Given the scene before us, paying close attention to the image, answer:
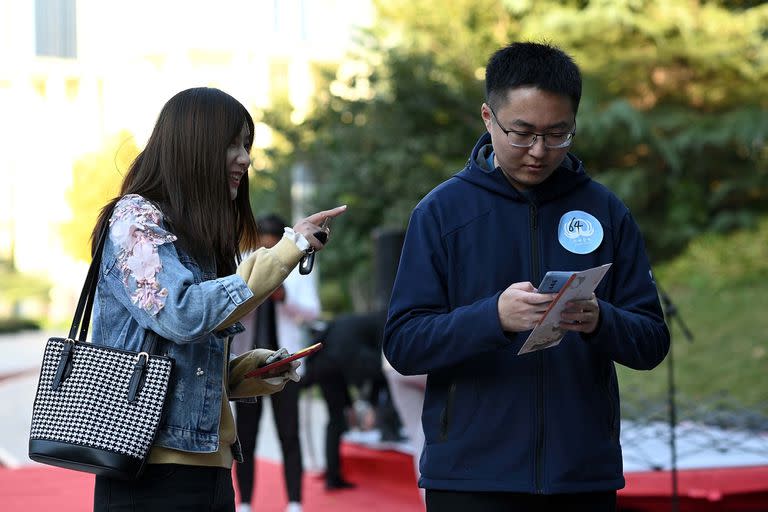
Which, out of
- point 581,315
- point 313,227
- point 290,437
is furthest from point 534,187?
point 290,437

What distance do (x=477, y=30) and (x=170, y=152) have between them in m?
13.3

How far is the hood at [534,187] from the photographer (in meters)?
2.58

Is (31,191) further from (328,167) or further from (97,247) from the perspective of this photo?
(97,247)

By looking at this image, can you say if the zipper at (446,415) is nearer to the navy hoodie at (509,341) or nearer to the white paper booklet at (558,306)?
the navy hoodie at (509,341)

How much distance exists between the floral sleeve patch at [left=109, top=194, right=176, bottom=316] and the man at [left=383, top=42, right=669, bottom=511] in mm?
555

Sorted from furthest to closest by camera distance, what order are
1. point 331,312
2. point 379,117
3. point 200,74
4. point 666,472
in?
point 200,74 < point 331,312 < point 379,117 < point 666,472

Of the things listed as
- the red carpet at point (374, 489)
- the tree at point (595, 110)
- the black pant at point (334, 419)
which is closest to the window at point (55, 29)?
the tree at point (595, 110)

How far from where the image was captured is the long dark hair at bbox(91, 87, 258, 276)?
2527mm

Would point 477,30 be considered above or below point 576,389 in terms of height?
above

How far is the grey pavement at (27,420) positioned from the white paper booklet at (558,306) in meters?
6.81

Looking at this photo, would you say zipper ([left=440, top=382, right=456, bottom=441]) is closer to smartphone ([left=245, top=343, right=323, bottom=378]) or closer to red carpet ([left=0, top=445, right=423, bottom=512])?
smartphone ([left=245, top=343, right=323, bottom=378])

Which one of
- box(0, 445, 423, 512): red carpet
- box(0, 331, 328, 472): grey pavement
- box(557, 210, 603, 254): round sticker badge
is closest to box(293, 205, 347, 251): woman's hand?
box(557, 210, 603, 254): round sticker badge

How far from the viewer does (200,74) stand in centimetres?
5244

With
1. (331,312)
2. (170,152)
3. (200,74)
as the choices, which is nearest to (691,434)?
(170,152)
